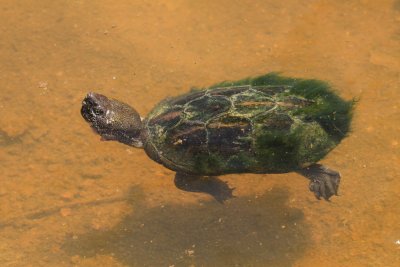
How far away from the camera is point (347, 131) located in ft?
15.2

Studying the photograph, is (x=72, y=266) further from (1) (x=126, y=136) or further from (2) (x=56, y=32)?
(2) (x=56, y=32)

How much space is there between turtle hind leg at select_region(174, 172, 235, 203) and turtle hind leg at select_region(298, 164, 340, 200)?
0.82 m

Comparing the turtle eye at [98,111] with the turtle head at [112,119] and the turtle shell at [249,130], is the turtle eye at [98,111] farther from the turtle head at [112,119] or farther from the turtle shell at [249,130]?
the turtle shell at [249,130]

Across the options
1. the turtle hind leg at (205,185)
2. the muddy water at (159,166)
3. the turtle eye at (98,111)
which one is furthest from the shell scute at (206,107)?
the turtle eye at (98,111)

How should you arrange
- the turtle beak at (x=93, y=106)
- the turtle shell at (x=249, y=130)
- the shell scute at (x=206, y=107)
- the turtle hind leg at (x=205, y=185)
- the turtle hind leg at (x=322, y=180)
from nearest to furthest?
the turtle shell at (x=249, y=130) → the shell scute at (x=206, y=107) → the turtle hind leg at (x=322, y=180) → the turtle hind leg at (x=205, y=185) → the turtle beak at (x=93, y=106)

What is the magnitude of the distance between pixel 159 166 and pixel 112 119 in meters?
0.74

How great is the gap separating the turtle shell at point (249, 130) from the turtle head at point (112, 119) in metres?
0.31

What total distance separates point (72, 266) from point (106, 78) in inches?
93.0

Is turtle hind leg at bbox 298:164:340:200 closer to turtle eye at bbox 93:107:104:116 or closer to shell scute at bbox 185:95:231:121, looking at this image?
shell scute at bbox 185:95:231:121

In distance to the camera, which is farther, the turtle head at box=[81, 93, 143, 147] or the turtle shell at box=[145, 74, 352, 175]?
the turtle head at box=[81, 93, 143, 147]

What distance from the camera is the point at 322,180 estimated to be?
4.55 meters

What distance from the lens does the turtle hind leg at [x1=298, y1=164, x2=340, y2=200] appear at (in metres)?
4.53

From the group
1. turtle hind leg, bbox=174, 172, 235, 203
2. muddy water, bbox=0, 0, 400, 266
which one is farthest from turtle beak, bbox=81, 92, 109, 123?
turtle hind leg, bbox=174, 172, 235, 203

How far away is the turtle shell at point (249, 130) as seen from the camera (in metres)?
4.25
